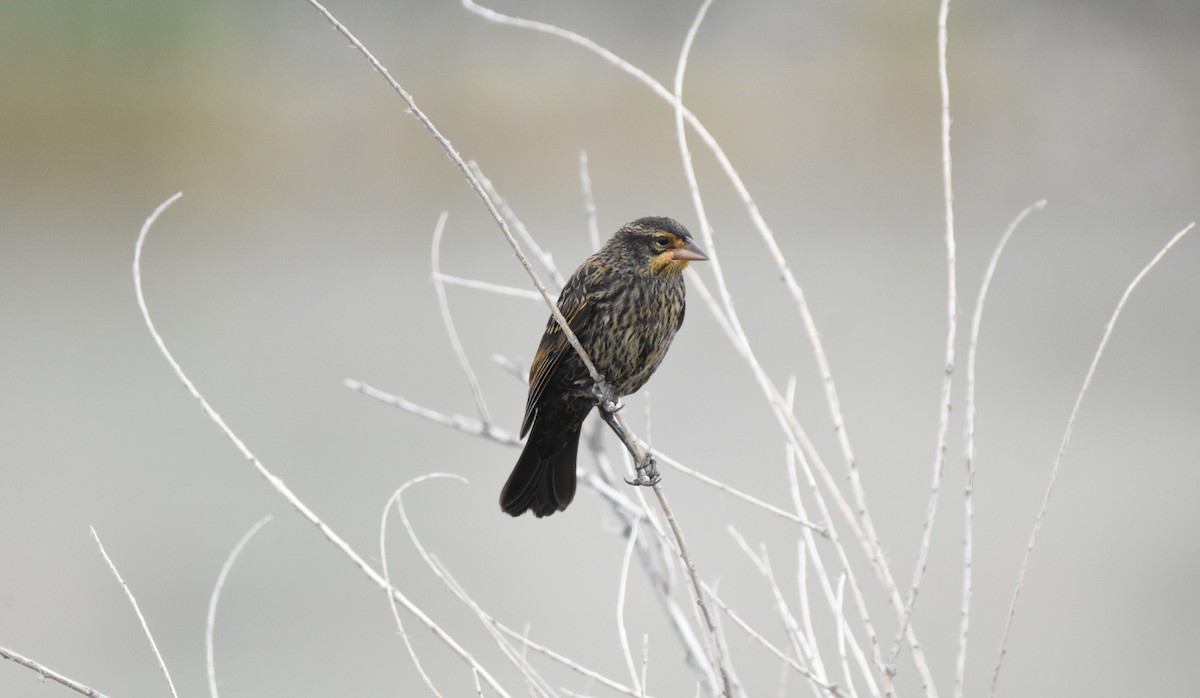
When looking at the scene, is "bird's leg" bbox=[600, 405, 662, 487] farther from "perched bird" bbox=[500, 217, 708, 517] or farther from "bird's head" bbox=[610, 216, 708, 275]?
"bird's head" bbox=[610, 216, 708, 275]

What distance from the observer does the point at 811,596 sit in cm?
682

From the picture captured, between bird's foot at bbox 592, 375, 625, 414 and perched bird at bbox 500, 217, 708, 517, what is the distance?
0.06 feet

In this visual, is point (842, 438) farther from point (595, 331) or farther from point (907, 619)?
point (595, 331)

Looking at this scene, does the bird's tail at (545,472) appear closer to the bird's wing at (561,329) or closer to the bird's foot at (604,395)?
the bird's wing at (561,329)

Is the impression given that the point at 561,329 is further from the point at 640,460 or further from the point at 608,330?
the point at 640,460

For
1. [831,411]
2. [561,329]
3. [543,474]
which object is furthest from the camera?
[543,474]

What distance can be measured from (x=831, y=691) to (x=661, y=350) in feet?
4.37

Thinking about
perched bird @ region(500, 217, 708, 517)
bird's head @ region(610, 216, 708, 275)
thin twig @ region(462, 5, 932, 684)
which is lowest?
thin twig @ region(462, 5, 932, 684)

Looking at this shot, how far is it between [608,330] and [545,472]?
0.43 meters

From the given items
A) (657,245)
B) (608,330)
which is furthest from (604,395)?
(657,245)

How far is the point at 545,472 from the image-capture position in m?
3.11

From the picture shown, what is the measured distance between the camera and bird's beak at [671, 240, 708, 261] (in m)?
2.86

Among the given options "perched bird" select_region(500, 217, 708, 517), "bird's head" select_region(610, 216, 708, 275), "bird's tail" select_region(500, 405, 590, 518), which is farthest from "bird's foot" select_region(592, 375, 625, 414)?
"bird's head" select_region(610, 216, 708, 275)

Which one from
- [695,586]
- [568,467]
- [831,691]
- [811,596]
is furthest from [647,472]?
[811,596]
